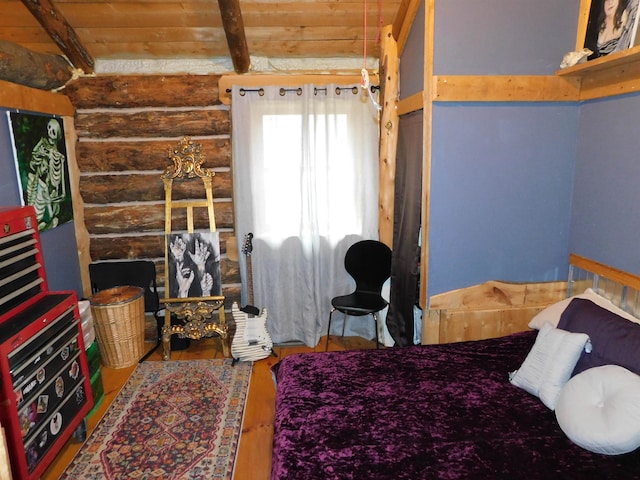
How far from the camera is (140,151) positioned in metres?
4.09

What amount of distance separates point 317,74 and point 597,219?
Answer: 2.53 meters

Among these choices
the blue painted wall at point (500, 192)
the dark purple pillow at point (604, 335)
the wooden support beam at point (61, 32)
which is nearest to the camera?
the dark purple pillow at point (604, 335)

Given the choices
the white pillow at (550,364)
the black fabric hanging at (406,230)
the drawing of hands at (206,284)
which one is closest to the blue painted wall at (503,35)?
the black fabric hanging at (406,230)

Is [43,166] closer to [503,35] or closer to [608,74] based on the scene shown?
[503,35]

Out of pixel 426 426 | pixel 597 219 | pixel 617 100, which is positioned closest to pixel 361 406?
pixel 426 426

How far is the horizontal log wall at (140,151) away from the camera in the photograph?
13.1 feet

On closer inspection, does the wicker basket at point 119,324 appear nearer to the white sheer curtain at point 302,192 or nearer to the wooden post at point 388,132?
the white sheer curtain at point 302,192

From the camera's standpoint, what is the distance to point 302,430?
80.7 inches

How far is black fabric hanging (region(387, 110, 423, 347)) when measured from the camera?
336cm

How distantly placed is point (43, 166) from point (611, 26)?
4040 millimetres

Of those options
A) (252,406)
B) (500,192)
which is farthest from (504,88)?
(252,406)

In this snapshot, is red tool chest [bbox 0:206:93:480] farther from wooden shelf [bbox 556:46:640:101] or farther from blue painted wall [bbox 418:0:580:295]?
wooden shelf [bbox 556:46:640:101]

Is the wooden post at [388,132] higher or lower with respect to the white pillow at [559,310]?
higher

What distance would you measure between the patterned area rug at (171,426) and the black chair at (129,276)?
627mm
